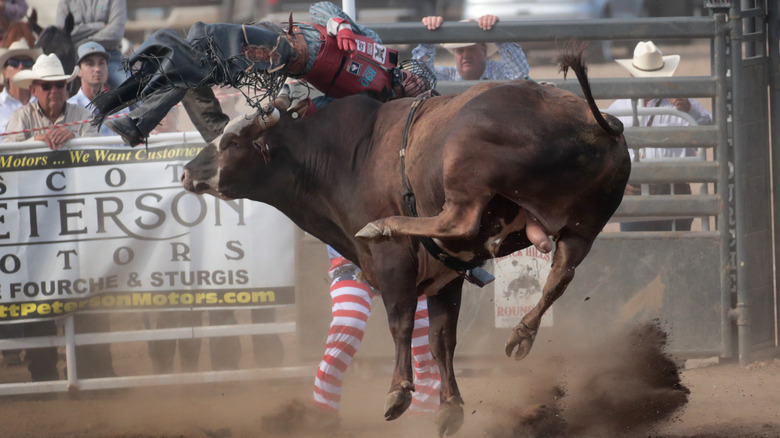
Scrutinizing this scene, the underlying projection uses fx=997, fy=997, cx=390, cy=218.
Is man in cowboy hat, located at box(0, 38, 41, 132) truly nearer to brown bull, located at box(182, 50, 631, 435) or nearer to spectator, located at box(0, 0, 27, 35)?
spectator, located at box(0, 0, 27, 35)

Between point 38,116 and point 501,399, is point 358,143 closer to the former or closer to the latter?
point 501,399

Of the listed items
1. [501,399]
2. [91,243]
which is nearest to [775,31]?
[501,399]

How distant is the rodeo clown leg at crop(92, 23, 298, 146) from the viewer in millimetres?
5145

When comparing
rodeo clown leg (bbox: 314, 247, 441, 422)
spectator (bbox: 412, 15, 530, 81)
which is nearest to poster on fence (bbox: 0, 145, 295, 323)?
rodeo clown leg (bbox: 314, 247, 441, 422)

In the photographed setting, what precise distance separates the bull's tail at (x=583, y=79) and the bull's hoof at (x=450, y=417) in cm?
182

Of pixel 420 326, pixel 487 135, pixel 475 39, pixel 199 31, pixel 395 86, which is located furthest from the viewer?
pixel 475 39

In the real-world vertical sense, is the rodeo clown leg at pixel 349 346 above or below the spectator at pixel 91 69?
below

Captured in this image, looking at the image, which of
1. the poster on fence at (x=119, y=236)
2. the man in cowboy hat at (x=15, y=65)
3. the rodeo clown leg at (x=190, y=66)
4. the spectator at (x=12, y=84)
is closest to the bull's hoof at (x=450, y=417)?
the rodeo clown leg at (x=190, y=66)

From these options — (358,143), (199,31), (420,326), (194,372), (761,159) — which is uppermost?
(199,31)

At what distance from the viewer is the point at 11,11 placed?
11766mm

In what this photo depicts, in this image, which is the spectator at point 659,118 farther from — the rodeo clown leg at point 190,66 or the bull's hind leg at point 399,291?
the rodeo clown leg at point 190,66

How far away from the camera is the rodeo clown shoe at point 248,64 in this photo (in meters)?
5.16

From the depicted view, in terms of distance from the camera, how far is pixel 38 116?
831 centimetres

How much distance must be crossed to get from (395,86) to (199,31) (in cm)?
122
